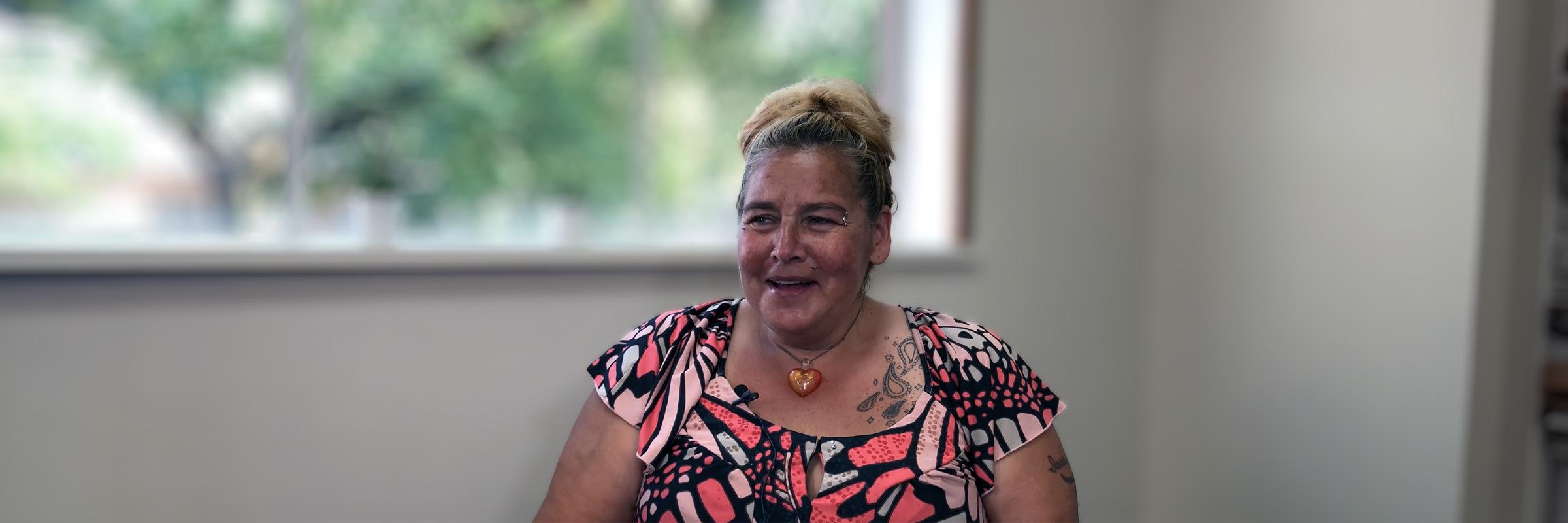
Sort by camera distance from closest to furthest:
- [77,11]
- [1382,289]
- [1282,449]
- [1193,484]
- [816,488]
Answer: [816,488]
[77,11]
[1382,289]
[1282,449]
[1193,484]

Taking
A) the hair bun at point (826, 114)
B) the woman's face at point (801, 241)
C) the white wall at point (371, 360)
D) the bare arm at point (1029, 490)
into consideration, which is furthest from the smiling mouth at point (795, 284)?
the white wall at point (371, 360)

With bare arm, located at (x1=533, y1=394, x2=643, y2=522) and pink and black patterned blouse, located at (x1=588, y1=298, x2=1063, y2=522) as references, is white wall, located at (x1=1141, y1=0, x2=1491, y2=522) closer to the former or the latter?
pink and black patterned blouse, located at (x1=588, y1=298, x2=1063, y2=522)

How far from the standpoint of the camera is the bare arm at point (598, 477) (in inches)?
64.7

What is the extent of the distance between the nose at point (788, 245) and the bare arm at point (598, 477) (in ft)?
1.19

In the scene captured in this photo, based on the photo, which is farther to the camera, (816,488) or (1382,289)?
(1382,289)

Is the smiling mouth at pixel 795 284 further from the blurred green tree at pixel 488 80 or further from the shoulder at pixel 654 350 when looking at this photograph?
the blurred green tree at pixel 488 80

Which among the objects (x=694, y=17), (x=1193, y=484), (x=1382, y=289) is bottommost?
(x=1193, y=484)

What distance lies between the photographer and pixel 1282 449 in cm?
262

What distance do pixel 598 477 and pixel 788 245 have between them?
0.48 metres

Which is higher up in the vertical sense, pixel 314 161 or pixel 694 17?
pixel 694 17

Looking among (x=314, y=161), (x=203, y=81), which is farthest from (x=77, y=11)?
(x=314, y=161)

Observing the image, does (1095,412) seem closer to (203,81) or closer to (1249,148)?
(1249,148)

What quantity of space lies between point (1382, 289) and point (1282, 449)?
49 centimetres

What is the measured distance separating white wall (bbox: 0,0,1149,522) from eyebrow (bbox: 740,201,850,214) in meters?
0.67
